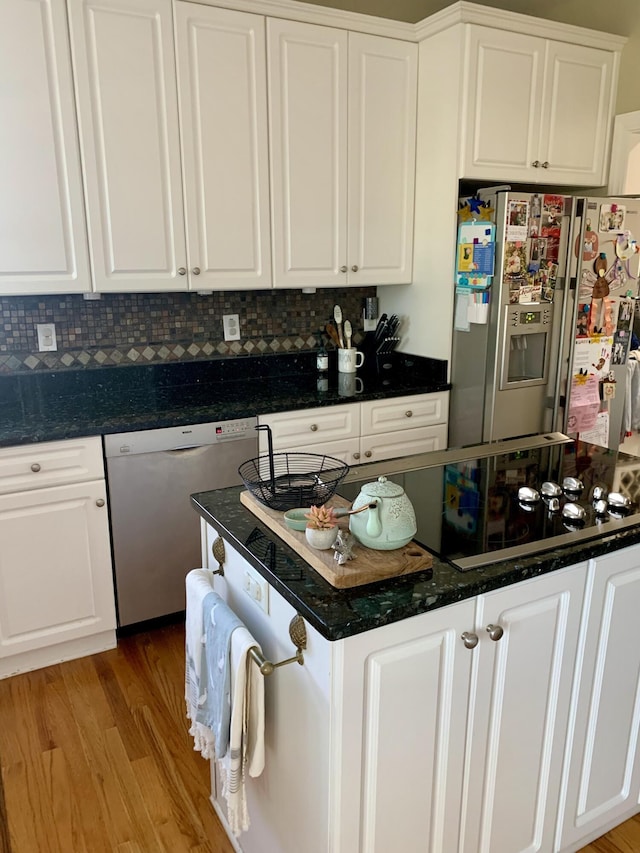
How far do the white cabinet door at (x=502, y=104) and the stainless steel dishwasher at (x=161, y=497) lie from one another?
1.58 metres

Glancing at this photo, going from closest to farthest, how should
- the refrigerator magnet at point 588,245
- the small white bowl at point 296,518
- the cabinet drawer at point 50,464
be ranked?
the small white bowl at point 296,518, the cabinet drawer at point 50,464, the refrigerator magnet at point 588,245

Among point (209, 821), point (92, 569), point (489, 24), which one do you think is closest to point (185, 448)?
point (92, 569)

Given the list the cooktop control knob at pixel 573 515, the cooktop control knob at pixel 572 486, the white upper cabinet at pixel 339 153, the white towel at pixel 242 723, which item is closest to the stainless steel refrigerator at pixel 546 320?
the white upper cabinet at pixel 339 153

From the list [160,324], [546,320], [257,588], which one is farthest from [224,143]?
[257,588]

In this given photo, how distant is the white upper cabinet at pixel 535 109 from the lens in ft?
9.46

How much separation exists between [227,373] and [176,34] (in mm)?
1409

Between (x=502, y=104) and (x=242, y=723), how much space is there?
2.75 meters

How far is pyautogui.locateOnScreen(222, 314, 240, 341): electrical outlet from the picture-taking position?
3.20 meters

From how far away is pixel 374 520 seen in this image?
130 centimetres

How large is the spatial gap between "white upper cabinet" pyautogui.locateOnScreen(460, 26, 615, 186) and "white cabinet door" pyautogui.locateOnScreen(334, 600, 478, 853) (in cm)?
230

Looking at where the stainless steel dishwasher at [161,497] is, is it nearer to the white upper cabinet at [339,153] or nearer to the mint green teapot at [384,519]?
the white upper cabinet at [339,153]

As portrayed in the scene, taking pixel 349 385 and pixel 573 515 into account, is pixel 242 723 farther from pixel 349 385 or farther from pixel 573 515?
pixel 349 385

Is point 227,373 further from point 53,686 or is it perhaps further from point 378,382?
point 53,686

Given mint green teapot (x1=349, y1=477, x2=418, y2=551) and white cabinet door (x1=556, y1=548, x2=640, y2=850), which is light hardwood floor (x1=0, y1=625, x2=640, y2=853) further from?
mint green teapot (x1=349, y1=477, x2=418, y2=551)
